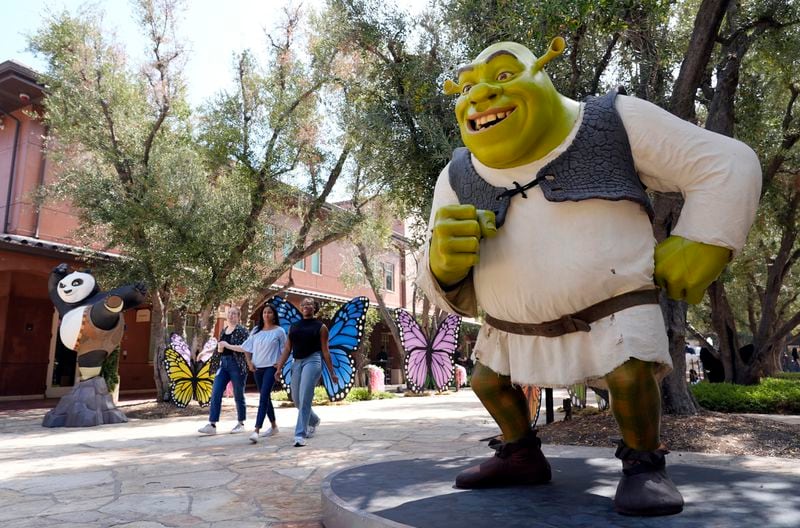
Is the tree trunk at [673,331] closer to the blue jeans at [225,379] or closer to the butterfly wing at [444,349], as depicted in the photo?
the blue jeans at [225,379]

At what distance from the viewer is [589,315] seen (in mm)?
2182

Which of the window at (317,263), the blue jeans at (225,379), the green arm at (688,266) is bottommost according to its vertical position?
the blue jeans at (225,379)

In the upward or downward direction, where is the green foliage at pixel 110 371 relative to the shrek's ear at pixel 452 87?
downward

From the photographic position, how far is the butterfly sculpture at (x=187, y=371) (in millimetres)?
9000

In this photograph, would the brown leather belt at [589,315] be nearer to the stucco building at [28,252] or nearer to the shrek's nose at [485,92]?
the shrek's nose at [485,92]

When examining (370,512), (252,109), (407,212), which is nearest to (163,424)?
(407,212)

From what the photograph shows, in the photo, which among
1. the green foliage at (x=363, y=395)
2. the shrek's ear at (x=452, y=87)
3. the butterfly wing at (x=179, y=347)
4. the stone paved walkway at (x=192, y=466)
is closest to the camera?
the shrek's ear at (x=452, y=87)

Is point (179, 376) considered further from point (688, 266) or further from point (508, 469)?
point (688, 266)

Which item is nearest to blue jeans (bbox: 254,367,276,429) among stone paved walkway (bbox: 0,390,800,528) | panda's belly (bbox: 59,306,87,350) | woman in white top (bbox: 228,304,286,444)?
woman in white top (bbox: 228,304,286,444)

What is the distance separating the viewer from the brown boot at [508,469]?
2.57 meters

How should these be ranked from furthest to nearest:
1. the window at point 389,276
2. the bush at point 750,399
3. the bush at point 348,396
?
the window at point 389,276, the bush at point 348,396, the bush at point 750,399

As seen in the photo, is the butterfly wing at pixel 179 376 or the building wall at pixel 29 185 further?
the building wall at pixel 29 185

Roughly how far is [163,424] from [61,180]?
182 inches

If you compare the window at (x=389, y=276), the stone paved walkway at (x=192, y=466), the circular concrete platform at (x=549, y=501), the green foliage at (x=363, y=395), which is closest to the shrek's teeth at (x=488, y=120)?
the circular concrete platform at (x=549, y=501)
